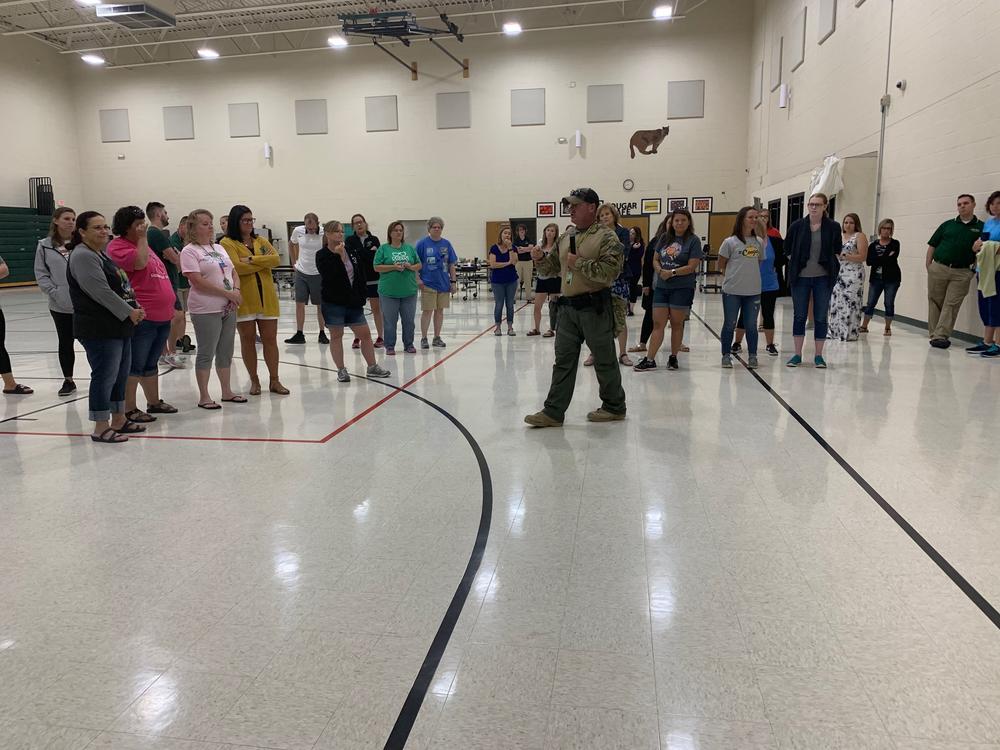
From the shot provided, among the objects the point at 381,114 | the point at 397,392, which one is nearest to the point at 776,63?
the point at 381,114

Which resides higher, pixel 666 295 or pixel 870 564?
pixel 666 295

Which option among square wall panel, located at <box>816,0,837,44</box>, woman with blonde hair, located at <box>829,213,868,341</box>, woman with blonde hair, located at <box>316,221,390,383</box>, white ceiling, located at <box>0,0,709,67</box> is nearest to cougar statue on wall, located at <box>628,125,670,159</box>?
white ceiling, located at <box>0,0,709,67</box>

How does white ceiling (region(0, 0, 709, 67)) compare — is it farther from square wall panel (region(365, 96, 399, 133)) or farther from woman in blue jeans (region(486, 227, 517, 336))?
woman in blue jeans (region(486, 227, 517, 336))

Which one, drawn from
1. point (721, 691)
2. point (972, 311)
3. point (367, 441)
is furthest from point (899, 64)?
point (721, 691)

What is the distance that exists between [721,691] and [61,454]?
3.96 metres

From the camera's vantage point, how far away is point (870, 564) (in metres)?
2.57

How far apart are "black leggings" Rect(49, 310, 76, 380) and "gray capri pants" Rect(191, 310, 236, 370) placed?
1.29 m

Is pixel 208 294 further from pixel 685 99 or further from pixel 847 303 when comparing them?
pixel 685 99

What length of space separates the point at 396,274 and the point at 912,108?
719 centimetres

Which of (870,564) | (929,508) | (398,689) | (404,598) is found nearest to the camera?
(398,689)

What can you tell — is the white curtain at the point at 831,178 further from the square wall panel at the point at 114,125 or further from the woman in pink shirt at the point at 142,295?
the square wall panel at the point at 114,125

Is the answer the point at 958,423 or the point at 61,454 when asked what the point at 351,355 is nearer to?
the point at 61,454

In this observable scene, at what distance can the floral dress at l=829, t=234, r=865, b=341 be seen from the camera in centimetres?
774

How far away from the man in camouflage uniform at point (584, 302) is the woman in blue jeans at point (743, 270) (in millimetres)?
2387
